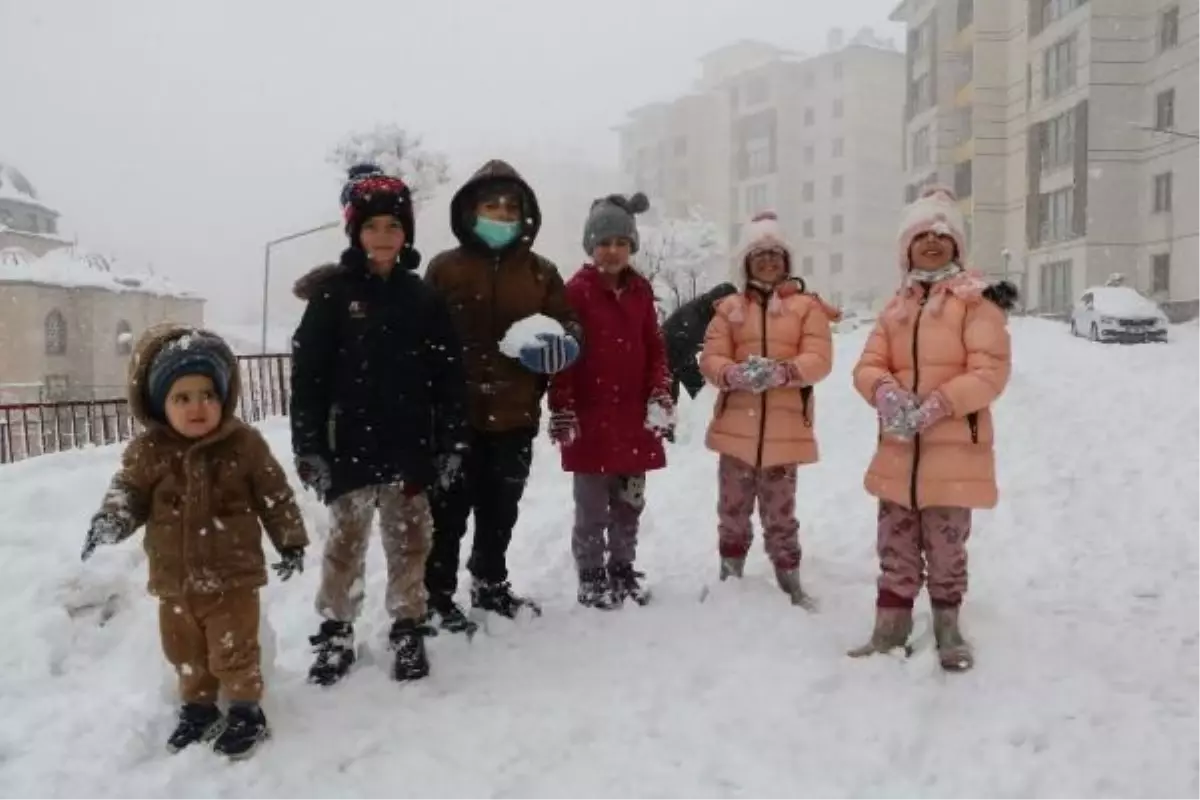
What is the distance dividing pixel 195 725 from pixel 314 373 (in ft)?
5.10

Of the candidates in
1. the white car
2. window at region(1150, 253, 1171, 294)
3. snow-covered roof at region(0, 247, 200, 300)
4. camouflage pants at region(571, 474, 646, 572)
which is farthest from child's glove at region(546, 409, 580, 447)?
snow-covered roof at region(0, 247, 200, 300)

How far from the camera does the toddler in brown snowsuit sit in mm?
3777

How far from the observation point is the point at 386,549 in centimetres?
461

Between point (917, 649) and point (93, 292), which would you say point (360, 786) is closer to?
point (917, 649)

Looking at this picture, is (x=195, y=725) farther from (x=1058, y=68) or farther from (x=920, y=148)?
(x=920, y=148)

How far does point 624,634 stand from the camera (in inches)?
195

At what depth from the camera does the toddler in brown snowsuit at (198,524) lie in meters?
3.78

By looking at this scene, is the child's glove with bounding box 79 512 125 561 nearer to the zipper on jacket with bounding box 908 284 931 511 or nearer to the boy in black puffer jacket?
the boy in black puffer jacket

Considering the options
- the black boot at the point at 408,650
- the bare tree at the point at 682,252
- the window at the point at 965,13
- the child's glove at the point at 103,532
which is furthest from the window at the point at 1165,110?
the child's glove at the point at 103,532

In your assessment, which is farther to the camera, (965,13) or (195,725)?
(965,13)

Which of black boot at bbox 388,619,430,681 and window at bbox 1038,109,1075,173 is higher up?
window at bbox 1038,109,1075,173

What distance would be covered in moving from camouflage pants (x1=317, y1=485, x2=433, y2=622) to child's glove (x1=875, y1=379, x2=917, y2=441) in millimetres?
2217

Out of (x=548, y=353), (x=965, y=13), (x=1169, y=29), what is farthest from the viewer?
(x=965, y=13)

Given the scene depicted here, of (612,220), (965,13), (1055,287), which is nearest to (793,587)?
(612,220)
